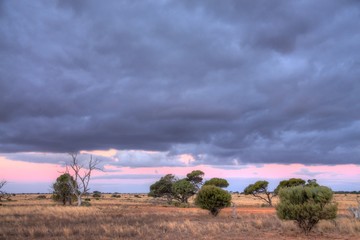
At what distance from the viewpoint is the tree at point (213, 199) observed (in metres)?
36.2

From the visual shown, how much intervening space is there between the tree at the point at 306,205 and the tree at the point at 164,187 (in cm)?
5015

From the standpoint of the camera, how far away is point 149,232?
68.5 ft

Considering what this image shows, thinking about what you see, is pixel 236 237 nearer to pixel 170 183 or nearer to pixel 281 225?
pixel 281 225

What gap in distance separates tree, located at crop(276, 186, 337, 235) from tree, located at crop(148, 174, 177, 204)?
5015cm

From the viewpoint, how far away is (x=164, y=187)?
6944 cm

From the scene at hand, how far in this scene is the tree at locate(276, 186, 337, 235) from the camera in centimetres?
1922

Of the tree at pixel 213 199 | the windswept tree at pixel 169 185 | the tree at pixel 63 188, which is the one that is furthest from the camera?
the windswept tree at pixel 169 185

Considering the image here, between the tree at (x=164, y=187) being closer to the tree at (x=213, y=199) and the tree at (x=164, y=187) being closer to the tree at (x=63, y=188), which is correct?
the tree at (x=63, y=188)

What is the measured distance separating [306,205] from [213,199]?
1763 centimetres

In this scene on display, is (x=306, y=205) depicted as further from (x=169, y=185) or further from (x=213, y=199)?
(x=169, y=185)

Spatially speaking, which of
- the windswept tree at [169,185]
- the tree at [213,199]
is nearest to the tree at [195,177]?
the windswept tree at [169,185]

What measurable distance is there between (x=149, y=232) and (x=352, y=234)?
1100 centimetres

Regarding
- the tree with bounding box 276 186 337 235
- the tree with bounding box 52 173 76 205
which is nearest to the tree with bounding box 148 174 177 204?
the tree with bounding box 52 173 76 205

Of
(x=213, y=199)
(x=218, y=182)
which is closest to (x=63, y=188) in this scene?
(x=218, y=182)
